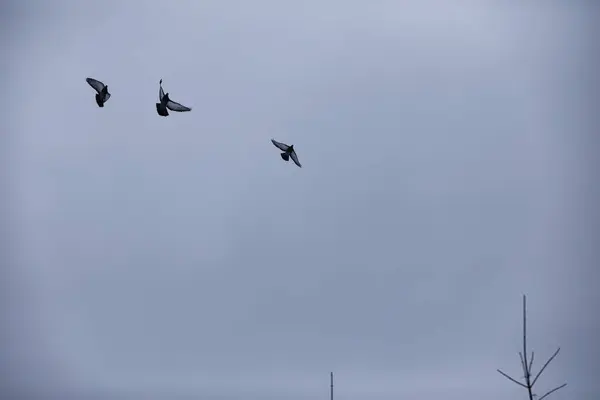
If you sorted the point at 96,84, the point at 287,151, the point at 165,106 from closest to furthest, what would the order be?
1. the point at 165,106
2. the point at 96,84
3. the point at 287,151

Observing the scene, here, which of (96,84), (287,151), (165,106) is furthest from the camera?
(287,151)

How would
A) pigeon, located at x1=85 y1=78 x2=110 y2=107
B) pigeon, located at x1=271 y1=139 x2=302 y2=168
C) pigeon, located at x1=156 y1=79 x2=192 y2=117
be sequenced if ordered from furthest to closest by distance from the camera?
pigeon, located at x1=271 y1=139 x2=302 y2=168, pigeon, located at x1=85 y1=78 x2=110 y2=107, pigeon, located at x1=156 y1=79 x2=192 y2=117

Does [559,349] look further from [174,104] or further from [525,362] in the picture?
[174,104]

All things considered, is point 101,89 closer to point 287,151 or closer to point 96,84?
point 96,84

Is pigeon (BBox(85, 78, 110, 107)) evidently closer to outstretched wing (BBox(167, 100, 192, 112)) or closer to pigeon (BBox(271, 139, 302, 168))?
outstretched wing (BBox(167, 100, 192, 112))

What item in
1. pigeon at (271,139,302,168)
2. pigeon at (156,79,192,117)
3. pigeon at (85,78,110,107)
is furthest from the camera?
pigeon at (271,139,302,168)

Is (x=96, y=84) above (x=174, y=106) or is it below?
above

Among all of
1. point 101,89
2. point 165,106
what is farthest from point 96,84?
point 165,106

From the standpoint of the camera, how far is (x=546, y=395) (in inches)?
880

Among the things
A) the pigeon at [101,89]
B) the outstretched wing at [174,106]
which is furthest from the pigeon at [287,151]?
the pigeon at [101,89]

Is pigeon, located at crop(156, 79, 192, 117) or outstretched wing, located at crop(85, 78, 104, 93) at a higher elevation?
outstretched wing, located at crop(85, 78, 104, 93)

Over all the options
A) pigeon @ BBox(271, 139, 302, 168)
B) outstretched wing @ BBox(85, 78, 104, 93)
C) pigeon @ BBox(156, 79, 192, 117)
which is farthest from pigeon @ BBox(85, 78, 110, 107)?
pigeon @ BBox(271, 139, 302, 168)

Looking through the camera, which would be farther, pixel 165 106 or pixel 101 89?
pixel 101 89

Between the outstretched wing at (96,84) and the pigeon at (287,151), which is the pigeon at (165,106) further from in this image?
the pigeon at (287,151)
